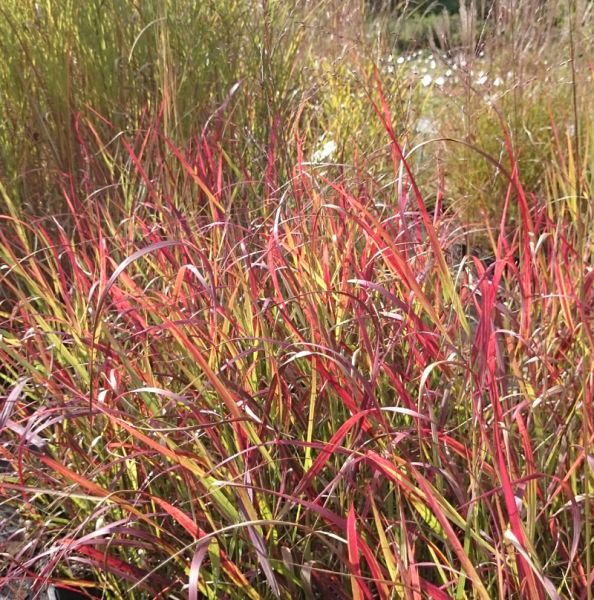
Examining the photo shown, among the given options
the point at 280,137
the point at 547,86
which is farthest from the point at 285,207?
the point at 547,86

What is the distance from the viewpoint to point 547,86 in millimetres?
Result: 4070

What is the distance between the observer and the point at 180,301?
73.4 inches

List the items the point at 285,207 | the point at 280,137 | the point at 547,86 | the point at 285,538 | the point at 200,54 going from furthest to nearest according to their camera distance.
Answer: the point at 547,86
the point at 200,54
the point at 280,137
the point at 285,207
the point at 285,538

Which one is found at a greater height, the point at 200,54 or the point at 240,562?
the point at 200,54

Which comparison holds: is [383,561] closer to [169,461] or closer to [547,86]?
[169,461]

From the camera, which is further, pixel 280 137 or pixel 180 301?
pixel 280 137

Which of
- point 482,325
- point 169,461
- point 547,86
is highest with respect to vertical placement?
point 482,325

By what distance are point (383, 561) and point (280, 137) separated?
157 centimetres

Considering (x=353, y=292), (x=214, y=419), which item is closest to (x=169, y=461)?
(x=214, y=419)

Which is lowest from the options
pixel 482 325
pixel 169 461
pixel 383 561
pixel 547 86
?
pixel 547 86

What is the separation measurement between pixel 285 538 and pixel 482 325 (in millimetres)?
469

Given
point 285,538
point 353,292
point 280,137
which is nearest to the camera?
point 285,538

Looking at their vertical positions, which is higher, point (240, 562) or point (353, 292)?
point (353, 292)

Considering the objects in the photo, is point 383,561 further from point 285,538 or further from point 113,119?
point 113,119
